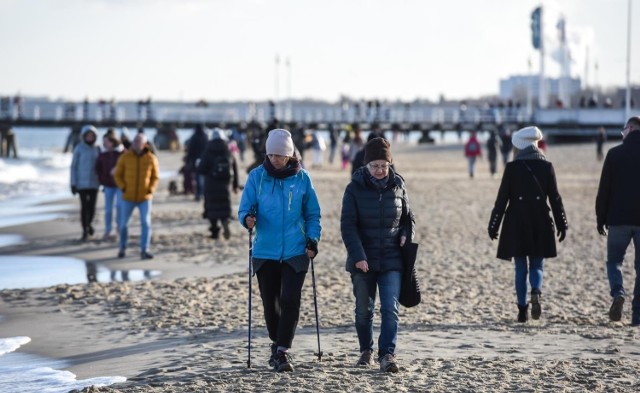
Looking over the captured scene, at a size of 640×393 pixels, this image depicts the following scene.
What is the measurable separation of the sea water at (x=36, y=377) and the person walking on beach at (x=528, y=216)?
3.69 m

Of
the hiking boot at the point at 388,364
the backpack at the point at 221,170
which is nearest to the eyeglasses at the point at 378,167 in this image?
the hiking boot at the point at 388,364

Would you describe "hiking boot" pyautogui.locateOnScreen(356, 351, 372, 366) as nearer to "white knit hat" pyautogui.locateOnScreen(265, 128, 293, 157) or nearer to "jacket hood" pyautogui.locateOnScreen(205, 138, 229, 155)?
"white knit hat" pyautogui.locateOnScreen(265, 128, 293, 157)

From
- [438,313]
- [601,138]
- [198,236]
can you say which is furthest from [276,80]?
[438,313]

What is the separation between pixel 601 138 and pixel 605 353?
4011 centimetres

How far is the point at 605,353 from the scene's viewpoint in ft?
26.2

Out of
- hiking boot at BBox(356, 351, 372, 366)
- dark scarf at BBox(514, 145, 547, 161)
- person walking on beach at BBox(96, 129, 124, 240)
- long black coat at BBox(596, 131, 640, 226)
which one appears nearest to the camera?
hiking boot at BBox(356, 351, 372, 366)

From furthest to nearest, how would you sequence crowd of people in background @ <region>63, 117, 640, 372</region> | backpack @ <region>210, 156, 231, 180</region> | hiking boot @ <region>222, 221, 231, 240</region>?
hiking boot @ <region>222, 221, 231, 240</region> < backpack @ <region>210, 156, 231, 180</region> < crowd of people in background @ <region>63, 117, 640, 372</region>

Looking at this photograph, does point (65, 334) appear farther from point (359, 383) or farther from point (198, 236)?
point (198, 236)

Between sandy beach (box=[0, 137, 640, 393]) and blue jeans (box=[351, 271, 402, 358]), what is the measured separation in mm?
242

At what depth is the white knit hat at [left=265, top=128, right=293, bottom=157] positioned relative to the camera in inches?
283

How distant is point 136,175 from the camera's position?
1364cm

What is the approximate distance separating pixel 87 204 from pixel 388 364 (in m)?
9.55

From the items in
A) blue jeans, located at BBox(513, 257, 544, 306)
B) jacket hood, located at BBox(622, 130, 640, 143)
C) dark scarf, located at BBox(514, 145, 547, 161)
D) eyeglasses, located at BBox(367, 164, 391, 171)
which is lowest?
blue jeans, located at BBox(513, 257, 544, 306)

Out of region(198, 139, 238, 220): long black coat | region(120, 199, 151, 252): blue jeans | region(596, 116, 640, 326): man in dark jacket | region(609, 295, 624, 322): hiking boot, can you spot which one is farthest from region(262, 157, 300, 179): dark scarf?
region(198, 139, 238, 220): long black coat
